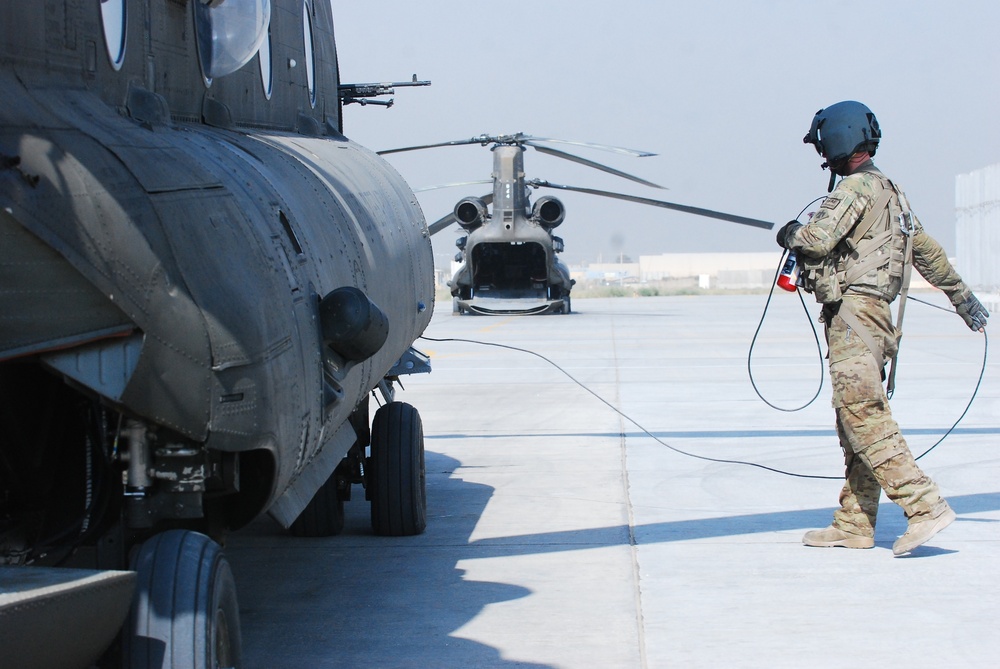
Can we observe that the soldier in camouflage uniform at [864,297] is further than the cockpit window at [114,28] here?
Yes

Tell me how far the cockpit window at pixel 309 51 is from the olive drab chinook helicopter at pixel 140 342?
2213mm

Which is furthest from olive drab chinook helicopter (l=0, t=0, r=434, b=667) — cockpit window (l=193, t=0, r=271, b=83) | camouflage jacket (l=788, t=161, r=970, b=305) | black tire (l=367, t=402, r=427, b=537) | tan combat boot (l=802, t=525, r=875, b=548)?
tan combat boot (l=802, t=525, r=875, b=548)

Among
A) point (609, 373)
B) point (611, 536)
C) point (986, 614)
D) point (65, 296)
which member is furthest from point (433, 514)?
point (609, 373)

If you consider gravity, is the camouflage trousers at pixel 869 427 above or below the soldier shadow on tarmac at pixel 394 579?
above

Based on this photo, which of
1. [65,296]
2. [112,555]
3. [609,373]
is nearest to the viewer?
[65,296]

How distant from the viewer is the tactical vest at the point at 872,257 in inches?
239

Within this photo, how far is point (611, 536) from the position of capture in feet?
21.7

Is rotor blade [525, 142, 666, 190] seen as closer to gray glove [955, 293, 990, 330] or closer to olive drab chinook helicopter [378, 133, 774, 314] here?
olive drab chinook helicopter [378, 133, 774, 314]

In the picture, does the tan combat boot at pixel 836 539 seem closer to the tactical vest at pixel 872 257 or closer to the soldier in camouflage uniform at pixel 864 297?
the soldier in camouflage uniform at pixel 864 297

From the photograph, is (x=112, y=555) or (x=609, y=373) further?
(x=609, y=373)

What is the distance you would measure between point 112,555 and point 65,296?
93 centimetres

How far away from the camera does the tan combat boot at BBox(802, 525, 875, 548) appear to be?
6188mm

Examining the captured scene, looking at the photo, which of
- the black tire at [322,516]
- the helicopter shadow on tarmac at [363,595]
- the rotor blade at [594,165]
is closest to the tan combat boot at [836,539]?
the helicopter shadow on tarmac at [363,595]

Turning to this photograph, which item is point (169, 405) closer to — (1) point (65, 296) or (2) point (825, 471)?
(1) point (65, 296)
